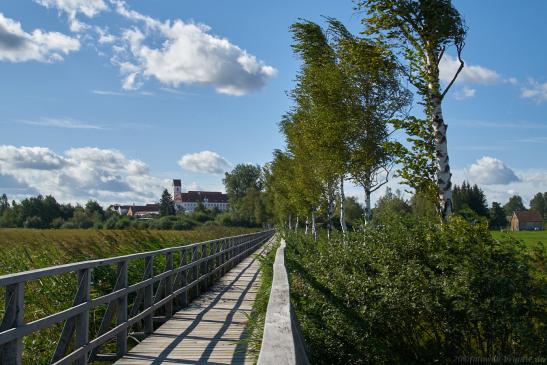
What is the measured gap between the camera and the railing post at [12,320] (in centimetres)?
464

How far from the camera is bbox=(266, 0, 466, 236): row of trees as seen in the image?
39.2 feet

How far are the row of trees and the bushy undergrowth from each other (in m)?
2.94

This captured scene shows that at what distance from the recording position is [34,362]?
695 cm

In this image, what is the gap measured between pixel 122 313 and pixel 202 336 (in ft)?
4.82

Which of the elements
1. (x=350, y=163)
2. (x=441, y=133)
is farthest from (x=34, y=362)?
(x=350, y=163)

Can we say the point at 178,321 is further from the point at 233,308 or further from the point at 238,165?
the point at 238,165

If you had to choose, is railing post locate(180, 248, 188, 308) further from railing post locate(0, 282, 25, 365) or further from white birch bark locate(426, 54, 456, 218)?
railing post locate(0, 282, 25, 365)

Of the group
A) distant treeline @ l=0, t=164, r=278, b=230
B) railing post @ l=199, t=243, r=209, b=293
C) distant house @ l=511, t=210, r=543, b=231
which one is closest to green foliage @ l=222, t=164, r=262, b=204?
distant treeline @ l=0, t=164, r=278, b=230

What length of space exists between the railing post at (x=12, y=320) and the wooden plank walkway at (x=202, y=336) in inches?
89.6

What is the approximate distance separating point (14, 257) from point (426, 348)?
6605 millimetres

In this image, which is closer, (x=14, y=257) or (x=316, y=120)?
(x=14, y=257)

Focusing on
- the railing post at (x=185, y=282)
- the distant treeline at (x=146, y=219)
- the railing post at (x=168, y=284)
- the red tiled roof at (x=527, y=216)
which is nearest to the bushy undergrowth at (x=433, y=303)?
the railing post at (x=168, y=284)

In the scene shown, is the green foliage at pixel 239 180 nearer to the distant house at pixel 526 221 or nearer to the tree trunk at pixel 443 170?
the distant house at pixel 526 221

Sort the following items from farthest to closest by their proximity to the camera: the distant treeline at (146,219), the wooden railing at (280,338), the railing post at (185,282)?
1. the distant treeline at (146,219)
2. the railing post at (185,282)
3. the wooden railing at (280,338)
